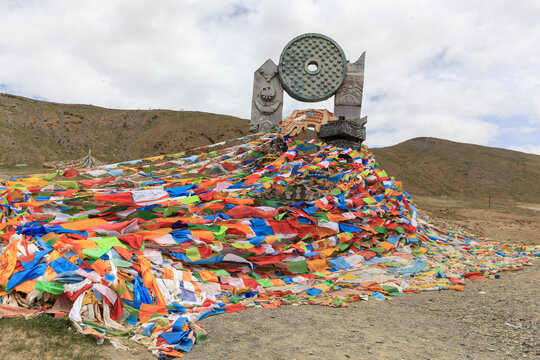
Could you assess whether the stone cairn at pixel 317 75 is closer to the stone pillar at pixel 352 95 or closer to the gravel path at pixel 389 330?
the stone pillar at pixel 352 95

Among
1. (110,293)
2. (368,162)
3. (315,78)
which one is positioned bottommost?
(110,293)

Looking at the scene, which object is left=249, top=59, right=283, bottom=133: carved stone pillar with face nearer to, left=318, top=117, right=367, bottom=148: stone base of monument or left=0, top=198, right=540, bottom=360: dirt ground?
left=318, top=117, right=367, bottom=148: stone base of monument

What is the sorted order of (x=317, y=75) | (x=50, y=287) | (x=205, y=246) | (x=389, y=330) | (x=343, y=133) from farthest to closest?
1. (x=317, y=75)
2. (x=343, y=133)
3. (x=205, y=246)
4. (x=389, y=330)
5. (x=50, y=287)

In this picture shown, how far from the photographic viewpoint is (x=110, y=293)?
325 cm

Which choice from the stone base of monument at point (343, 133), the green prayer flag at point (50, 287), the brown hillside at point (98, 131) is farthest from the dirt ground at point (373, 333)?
the brown hillside at point (98, 131)

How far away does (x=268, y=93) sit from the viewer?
10.8m

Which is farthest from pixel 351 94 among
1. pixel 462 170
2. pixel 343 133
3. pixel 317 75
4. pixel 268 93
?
pixel 462 170

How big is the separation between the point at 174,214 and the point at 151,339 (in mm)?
2523

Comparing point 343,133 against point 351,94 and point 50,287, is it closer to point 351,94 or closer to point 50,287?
point 351,94

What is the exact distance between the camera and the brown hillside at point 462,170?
34.5 meters

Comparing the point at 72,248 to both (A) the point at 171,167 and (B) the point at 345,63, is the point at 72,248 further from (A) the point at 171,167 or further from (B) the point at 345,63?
(B) the point at 345,63

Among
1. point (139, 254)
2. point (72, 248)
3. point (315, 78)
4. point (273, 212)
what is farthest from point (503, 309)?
point (315, 78)

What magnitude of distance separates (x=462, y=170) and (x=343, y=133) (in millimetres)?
34793

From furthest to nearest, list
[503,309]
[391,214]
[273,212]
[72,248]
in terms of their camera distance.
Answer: [391,214] < [273,212] < [503,309] < [72,248]
